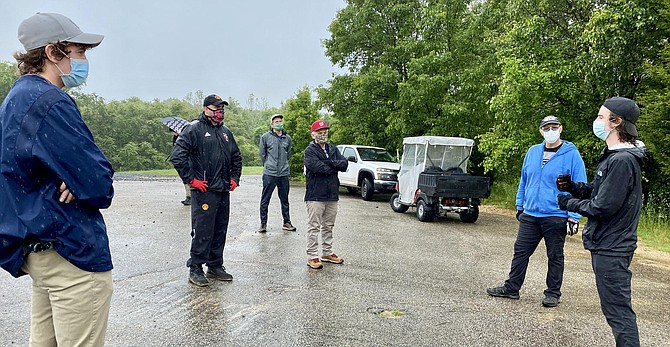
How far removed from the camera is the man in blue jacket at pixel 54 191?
83.2 inches

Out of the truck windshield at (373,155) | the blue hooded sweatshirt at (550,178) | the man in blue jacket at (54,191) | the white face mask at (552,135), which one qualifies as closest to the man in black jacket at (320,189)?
the blue hooded sweatshirt at (550,178)

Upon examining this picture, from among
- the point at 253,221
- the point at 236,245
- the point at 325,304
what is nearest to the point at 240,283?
the point at 325,304

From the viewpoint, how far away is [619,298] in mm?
3480

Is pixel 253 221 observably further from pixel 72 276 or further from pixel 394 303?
pixel 72 276

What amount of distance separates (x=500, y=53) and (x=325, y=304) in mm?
11174

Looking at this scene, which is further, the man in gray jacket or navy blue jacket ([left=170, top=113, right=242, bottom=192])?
the man in gray jacket

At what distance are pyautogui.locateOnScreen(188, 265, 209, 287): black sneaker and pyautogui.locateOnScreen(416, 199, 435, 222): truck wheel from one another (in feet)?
21.7

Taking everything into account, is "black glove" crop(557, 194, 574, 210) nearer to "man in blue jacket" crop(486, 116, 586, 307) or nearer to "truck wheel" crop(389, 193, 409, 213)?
"man in blue jacket" crop(486, 116, 586, 307)

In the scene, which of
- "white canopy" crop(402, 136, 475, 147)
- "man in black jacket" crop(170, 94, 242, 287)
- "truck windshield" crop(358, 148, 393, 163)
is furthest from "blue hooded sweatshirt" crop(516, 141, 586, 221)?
"truck windshield" crop(358, 148, 393, 163)

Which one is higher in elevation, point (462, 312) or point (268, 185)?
point (268, 185)

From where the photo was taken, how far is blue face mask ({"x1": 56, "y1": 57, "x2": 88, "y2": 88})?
7.83 ft

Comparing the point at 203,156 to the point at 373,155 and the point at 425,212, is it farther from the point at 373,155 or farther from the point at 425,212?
the point at 373,155

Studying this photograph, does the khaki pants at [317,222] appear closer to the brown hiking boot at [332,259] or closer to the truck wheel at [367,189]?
the brown hiking boot at [332,259]

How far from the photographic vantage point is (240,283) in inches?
217
